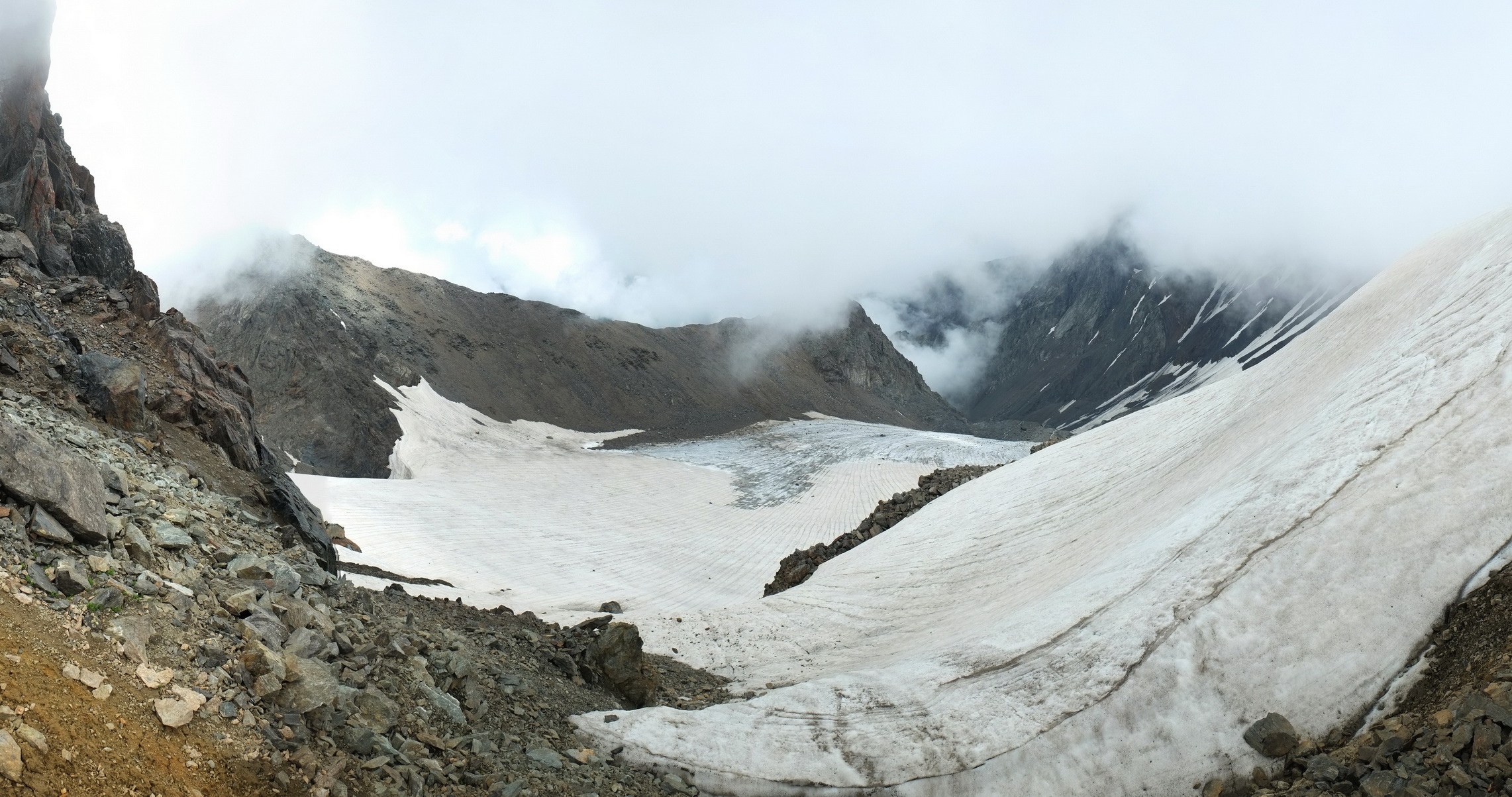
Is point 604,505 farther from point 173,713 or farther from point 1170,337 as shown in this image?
point 1170,337

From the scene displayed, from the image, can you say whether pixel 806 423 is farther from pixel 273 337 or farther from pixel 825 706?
pixel 825 706

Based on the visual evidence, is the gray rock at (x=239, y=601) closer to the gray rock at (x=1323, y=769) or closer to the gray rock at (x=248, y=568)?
the gray rock at (x=248, y=568)

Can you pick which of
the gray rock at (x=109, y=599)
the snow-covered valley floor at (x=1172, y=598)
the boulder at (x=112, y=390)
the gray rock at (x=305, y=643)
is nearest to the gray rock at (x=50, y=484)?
the gray rock at (x=109, y=599)

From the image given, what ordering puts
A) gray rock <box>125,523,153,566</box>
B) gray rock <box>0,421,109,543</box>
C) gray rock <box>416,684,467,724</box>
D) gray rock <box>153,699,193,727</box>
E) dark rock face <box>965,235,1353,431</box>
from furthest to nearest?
1. dark rock face <box>965,235,1353,431</box>
2. gray rock <box>416,684,467,724</box>
3. gray rock <box>125,523,153,566</box>
4. gray rock <box>0,421,109,543</box>
5. gray rock <box>153,699,193,727</box>

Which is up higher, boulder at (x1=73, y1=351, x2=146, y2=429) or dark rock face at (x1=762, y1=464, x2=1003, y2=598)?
boulder at (x1=73, y1=351, x2=146, y2=429)

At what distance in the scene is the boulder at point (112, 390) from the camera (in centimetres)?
943

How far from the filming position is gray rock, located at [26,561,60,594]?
16.9ft

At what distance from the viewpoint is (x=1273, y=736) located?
20.1 feet

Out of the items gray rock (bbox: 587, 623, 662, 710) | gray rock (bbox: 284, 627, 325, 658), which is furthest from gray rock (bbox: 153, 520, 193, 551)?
gray rock (bbox: 587, 623, 662, 710)

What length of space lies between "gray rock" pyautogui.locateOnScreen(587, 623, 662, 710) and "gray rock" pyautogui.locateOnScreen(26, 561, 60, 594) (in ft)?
16.3

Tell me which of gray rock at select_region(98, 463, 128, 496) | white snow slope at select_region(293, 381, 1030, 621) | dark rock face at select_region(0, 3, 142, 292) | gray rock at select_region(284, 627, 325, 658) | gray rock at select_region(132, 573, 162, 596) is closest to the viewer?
gray rock at select_region(132, 573, 162, 596)

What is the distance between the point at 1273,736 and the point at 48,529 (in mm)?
8511

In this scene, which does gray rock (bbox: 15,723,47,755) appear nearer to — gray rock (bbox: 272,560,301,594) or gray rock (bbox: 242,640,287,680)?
gray rock (bbox: 242,640,287,680)

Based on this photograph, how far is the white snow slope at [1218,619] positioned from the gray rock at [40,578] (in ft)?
13.5
